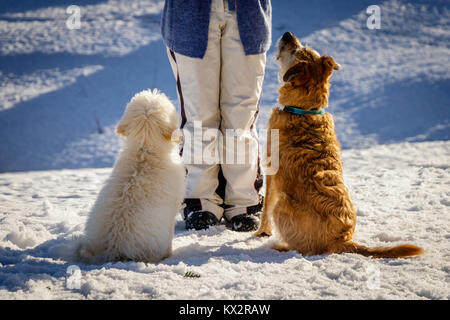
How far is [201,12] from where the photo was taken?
3.16 meters

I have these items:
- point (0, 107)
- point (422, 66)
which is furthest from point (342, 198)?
point (422, 66)

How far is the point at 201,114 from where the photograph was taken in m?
3.38

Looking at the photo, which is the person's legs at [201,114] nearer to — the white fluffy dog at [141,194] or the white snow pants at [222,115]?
the white snow pants at [222,115]

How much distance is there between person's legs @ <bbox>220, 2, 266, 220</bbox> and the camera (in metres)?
3.30

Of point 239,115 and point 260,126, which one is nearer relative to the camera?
point 239,115

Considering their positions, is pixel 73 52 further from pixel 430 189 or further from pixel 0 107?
pixel 430 189

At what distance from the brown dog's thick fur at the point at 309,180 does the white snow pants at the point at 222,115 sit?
1.18ft

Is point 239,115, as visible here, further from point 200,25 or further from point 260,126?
point 260,126

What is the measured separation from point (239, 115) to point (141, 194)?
131 centimetres

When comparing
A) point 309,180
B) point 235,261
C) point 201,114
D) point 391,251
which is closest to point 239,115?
point 201,114

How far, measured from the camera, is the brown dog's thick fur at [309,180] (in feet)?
8.88

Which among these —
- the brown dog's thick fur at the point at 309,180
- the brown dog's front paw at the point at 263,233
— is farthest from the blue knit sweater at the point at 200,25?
the brown dog's front paw at the point at 263,233

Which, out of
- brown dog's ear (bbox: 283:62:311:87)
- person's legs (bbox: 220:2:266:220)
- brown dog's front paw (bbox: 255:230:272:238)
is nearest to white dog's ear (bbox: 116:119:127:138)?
person's legs (bbox: 220:2:266:220)
